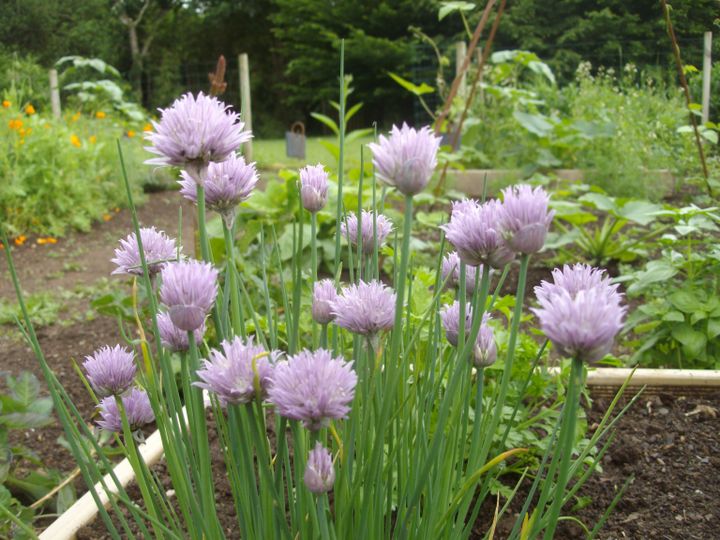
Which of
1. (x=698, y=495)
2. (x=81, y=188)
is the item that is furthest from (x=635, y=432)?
(x=81, y=188)

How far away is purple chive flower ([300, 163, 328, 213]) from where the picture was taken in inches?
37.4

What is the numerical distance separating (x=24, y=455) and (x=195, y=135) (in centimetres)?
129

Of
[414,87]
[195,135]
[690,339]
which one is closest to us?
[195,135]

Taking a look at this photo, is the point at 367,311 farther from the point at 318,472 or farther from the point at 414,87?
the point at 414,87

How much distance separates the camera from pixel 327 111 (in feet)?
63.1

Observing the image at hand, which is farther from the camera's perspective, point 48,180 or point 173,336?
point 48,180

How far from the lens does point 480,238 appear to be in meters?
0.74

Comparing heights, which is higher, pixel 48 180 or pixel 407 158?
pixel 407 158

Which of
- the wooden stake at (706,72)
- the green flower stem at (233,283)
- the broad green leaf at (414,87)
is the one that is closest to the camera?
the green flower stem at (233,283)

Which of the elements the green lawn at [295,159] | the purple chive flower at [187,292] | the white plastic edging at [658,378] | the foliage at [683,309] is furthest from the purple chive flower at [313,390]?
the green lawn at [295,159]

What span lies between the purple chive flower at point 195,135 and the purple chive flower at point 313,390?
225mm

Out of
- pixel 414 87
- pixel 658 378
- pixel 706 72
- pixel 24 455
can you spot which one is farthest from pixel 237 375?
pixel 706 72

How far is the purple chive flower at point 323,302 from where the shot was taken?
89 centimetres

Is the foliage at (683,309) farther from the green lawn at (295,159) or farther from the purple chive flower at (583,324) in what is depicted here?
the green lawn at (295,159)
